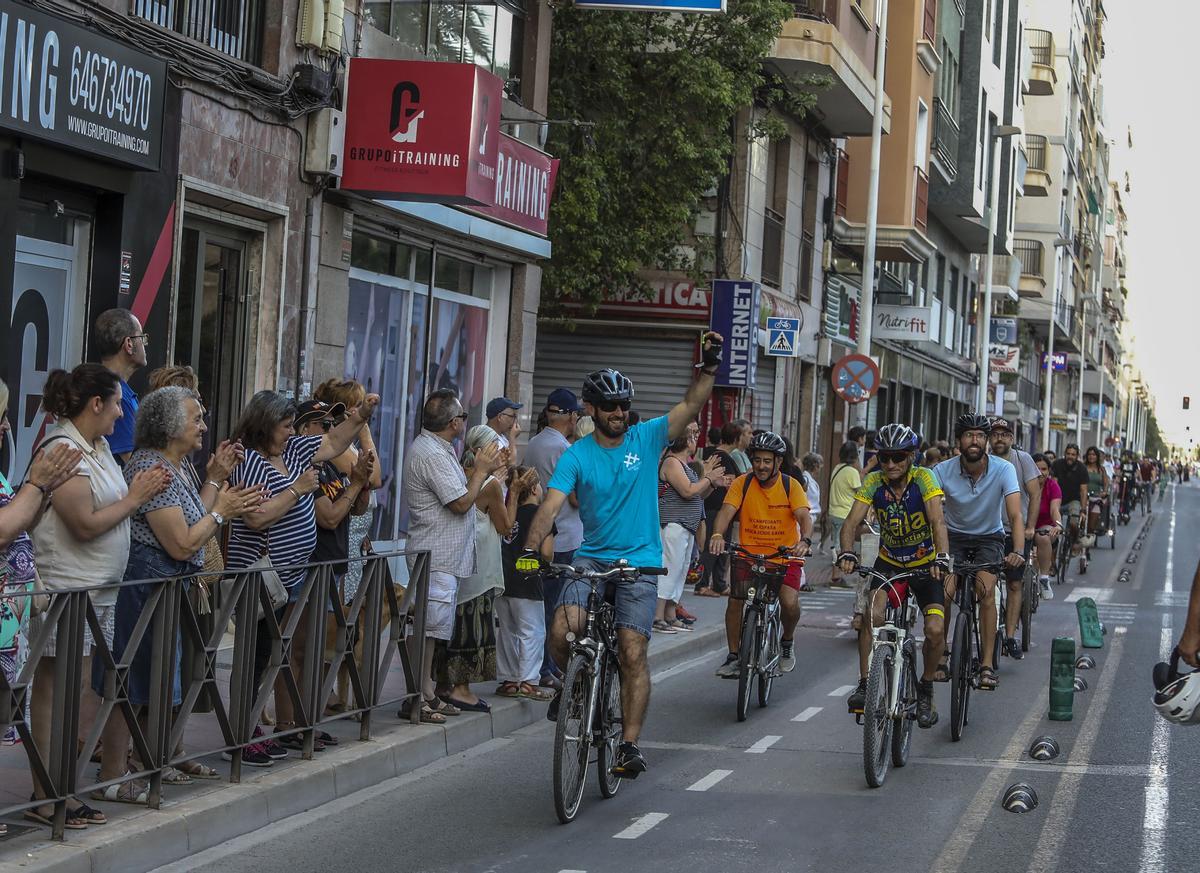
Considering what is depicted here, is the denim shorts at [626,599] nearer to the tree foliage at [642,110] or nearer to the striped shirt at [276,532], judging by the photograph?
the striped shirt at [276,532]

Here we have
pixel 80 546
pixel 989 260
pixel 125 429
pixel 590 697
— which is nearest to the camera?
pixel 80 546

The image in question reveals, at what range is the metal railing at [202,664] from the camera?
6.12 metres

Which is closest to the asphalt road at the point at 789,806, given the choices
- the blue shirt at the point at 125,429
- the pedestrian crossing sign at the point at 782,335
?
the blue shirt at the point at 125,429

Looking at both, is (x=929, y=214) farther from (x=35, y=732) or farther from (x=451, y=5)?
(x=35, y=732)

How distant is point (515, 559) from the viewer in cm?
1095

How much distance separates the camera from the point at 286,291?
1352cm

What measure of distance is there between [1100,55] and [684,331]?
71538 mm

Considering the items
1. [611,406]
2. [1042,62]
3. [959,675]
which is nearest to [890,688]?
[959,675]

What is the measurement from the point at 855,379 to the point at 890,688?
1537 cm

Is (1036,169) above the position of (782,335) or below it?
above

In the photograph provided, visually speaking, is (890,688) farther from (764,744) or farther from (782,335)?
(782,335)

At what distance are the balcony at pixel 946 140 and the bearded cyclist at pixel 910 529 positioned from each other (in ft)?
97.4

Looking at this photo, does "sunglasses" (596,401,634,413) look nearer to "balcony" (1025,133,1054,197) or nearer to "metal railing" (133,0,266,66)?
"metal railing" (133,0,266,66)

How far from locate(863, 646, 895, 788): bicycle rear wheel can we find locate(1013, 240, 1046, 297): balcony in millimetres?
58470
